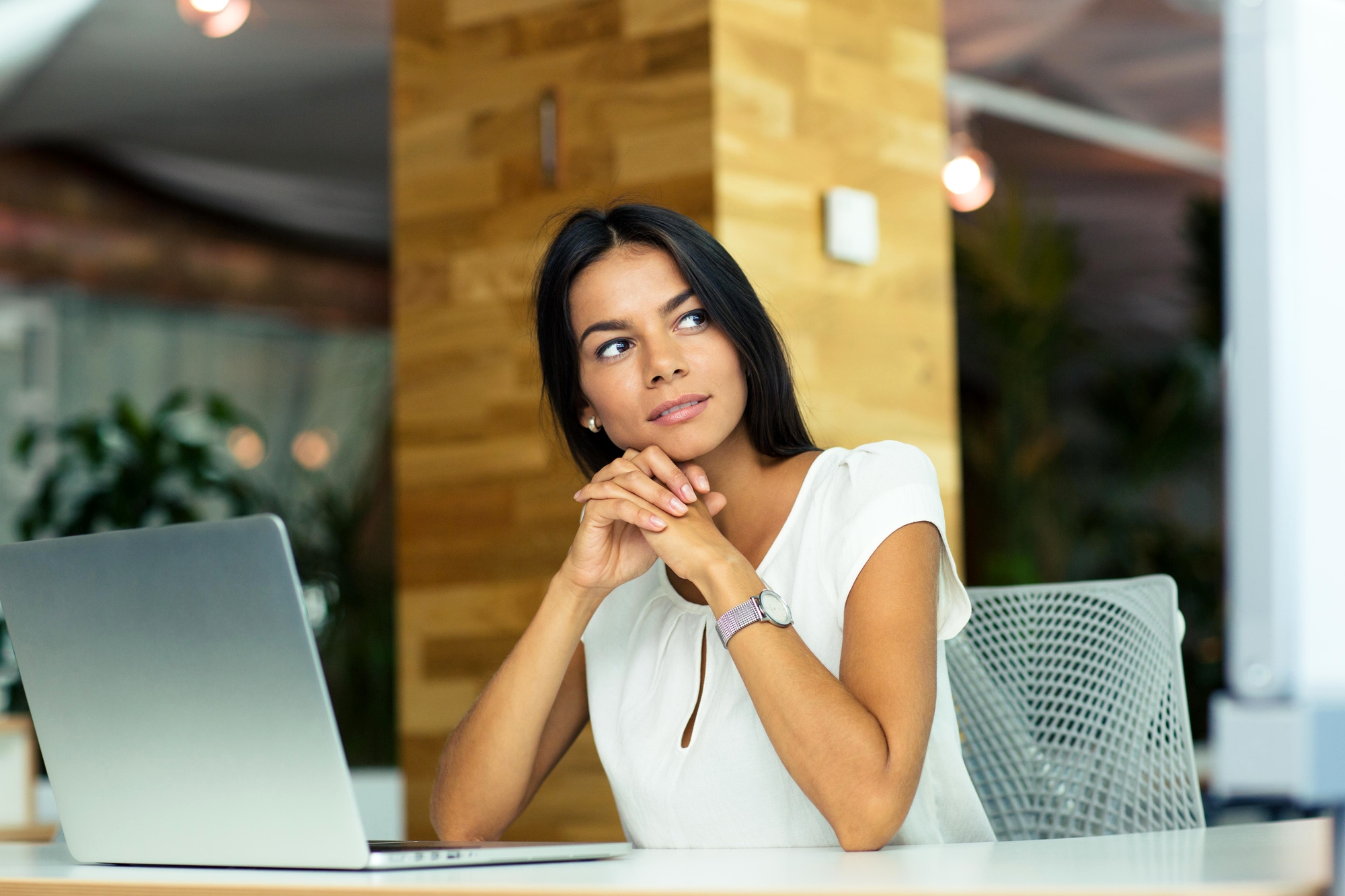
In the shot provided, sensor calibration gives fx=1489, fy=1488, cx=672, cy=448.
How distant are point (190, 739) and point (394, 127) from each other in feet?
8.03

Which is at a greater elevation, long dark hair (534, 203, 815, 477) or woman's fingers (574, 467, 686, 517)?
long dark hair (534, 203, 815, 477)

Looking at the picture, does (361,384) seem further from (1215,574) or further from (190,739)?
(190,739)

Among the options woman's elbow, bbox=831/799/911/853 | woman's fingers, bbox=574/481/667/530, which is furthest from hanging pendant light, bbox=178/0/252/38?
woman's elbow, bbox=831/799/911/853

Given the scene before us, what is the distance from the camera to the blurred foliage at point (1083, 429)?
6.24 m

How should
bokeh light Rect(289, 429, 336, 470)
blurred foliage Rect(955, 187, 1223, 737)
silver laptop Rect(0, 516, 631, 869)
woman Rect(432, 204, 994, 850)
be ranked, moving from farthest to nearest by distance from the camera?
bokeh light Rect(289, 429, 336, 470) → blurred foliage Rect(955, 187, 1223, 737) → woman Rect(432, 204, 994, 850) → silver laptop Rect(0, 516, 631, 869)

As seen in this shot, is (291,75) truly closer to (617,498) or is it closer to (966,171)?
(966,171)

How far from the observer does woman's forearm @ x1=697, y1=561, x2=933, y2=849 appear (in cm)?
123

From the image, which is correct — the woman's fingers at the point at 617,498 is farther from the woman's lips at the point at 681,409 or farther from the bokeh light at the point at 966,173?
the bokeh light at the point at 966,173

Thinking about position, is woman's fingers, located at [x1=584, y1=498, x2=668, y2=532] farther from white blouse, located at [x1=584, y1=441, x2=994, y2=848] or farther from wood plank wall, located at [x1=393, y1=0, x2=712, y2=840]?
wood plank wall, located at [x1=393, y1=0, x2=712, y2=840]

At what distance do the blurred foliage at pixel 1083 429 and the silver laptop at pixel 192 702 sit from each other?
470cm

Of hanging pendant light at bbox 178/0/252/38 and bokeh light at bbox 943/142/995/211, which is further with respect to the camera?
bokeh light at bbox 943/142/995/211

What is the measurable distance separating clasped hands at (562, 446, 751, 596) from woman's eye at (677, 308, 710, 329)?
0.16 m

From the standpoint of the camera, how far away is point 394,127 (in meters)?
3.29

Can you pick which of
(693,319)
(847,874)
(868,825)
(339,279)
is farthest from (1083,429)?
(847,874)
